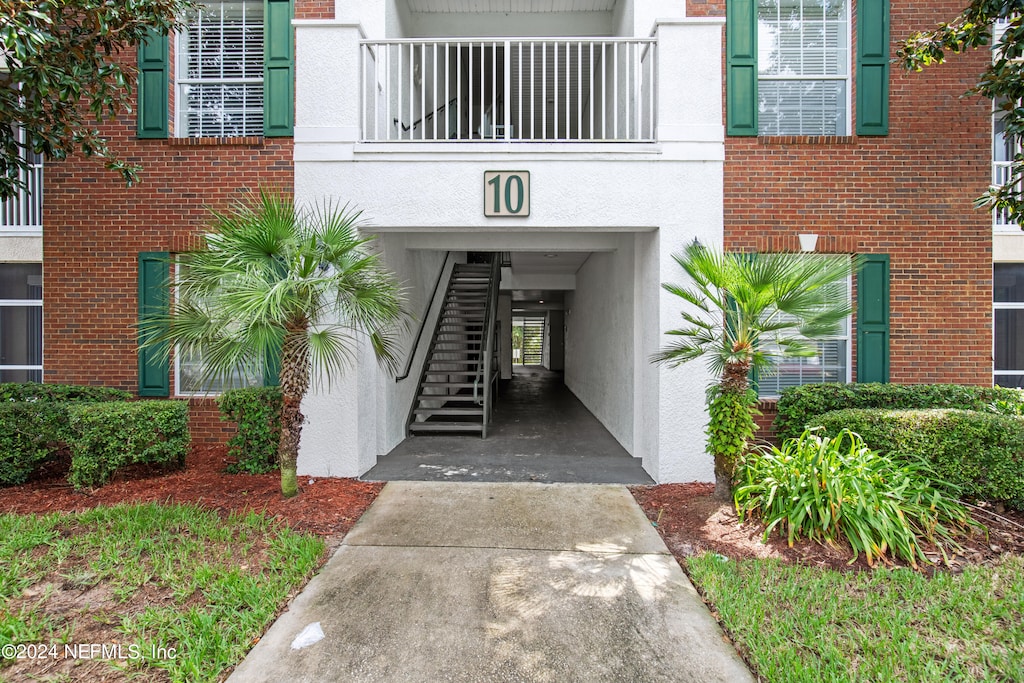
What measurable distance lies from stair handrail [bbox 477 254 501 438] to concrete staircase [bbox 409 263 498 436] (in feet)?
0.15

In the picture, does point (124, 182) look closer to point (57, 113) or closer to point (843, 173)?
point (57, 113)

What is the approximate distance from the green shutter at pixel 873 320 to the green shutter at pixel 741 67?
2087 millimetres

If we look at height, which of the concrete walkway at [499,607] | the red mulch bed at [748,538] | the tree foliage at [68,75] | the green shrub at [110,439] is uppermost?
the tree foliage at [68,75]

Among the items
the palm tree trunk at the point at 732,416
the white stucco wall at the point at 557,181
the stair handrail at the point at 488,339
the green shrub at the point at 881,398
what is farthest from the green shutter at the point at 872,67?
the stair handrail at the point at 488,339

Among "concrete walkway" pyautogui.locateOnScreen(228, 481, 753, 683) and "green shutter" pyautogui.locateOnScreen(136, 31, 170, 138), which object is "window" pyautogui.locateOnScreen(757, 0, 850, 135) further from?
"green shutter" pyautogui.locateOnScreen(136, 31, 170, 138)

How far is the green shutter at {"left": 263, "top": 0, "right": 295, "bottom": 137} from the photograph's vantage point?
6.21 m

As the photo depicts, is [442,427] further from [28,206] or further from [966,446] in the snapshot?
[28,206]

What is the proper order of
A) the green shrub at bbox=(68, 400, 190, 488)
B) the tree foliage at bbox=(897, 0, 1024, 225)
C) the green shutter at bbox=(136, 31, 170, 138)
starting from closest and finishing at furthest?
the tree foliage at bbox=(897, 0, 1024, 225)
the green shrub at bbox=(68, 400, 190, 488)
the green shutter at bbox=(136, 31, 170, 138)

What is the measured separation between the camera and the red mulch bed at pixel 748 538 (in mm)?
4016

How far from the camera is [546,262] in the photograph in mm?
A: 11648

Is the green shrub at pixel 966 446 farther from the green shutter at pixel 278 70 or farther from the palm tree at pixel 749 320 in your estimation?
the green shutter at pixel 278 70

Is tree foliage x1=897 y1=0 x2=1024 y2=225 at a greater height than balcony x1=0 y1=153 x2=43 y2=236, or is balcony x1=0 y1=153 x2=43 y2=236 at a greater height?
tree foliage x1=897 y1=0 x2=1024 y2=225

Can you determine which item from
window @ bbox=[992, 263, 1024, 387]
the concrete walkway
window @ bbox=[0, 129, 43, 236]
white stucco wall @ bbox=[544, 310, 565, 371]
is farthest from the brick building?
white stucco wall @ bbox=[544, 310, 565, 371]

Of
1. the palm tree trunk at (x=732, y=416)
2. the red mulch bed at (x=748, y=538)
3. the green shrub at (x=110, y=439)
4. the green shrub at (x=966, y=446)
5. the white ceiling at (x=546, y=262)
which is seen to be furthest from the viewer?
the white ceiling at (x=546, y=262)
